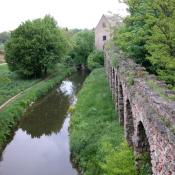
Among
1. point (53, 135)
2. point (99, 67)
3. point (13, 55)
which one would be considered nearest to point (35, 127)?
point (53, 135)

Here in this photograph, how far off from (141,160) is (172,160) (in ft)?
18.7

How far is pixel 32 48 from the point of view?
1774 inches

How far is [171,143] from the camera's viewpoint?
8.68 metres

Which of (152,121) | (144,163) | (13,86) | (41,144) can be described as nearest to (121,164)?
(144,163)

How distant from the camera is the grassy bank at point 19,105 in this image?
A: 25333 mm

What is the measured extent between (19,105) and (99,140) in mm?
14026

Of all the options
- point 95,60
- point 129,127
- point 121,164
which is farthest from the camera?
point 95,60

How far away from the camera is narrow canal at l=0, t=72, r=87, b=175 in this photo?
20094 millimetres

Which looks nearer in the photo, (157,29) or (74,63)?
(157,29)

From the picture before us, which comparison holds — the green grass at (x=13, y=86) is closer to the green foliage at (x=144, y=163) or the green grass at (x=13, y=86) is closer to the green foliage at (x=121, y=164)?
the green foliage at (x=121, y=164)

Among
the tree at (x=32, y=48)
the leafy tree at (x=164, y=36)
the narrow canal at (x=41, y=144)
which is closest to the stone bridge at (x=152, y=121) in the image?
the leafy tree at (x=164, y=36)

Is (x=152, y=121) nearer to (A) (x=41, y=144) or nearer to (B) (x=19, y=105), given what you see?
(A) (x=41, y=144)

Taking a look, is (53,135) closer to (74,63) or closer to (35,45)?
(35,45)

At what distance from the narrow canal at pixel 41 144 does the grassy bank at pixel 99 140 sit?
4.13 feet
